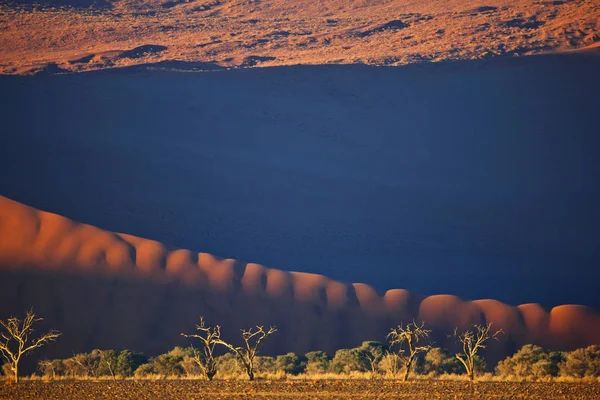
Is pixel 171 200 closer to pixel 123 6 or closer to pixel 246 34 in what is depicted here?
pixel 246 34

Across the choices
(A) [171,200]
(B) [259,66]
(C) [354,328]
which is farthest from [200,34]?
(C) [354,328]

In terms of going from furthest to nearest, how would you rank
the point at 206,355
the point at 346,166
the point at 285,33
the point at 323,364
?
the point at 285,33 < the point at 346,166 < the point at 323,364 < the point at 206,355

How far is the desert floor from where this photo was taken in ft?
44.8

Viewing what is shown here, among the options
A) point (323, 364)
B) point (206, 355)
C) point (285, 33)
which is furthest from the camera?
point (285, 33)

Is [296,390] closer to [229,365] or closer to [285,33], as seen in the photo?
[229,365]

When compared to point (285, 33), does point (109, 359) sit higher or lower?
lower

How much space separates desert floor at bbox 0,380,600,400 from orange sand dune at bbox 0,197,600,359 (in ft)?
24.3

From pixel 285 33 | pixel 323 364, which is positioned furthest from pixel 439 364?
pixel 285 33

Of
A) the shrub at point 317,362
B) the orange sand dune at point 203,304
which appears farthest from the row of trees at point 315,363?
the orange sand dune at point 203,304

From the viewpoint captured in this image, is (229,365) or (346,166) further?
(346,166)

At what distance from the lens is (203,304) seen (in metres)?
23.7

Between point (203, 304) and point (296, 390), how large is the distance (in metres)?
9.56

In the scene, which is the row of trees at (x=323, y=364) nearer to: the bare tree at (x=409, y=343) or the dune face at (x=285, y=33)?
the bare tree at (x=409, y=343)

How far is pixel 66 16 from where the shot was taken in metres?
61.1
